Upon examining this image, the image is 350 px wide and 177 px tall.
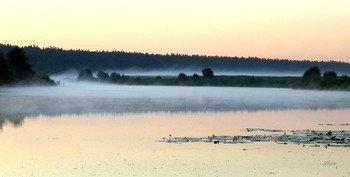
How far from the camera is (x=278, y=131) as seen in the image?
37094mm

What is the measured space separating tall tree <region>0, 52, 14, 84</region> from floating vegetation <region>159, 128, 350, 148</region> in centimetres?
8570

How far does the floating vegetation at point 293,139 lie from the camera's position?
3138cm

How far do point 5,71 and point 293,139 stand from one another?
298 ft

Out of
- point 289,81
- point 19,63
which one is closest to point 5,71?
point 19,63

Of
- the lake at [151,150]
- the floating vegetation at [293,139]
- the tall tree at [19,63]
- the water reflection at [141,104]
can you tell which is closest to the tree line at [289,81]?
the water reflection at [141,104]

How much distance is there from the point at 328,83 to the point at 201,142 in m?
104

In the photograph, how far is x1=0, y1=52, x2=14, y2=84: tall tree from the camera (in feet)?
381

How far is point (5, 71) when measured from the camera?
118 meters

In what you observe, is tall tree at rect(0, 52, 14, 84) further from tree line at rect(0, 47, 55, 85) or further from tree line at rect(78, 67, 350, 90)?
tree line at rect(78, 67, 350, 90)

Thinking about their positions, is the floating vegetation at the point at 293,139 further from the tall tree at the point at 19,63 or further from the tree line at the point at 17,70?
the tall tree at the point at 19,63

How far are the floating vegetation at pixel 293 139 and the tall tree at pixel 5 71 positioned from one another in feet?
281

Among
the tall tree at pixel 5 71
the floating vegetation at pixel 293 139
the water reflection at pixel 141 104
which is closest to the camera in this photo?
the floating vegetation at pixel 293 139

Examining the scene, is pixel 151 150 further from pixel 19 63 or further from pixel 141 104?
pixel 19 63

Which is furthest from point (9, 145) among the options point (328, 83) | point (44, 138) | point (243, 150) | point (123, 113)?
point (328, 83)
